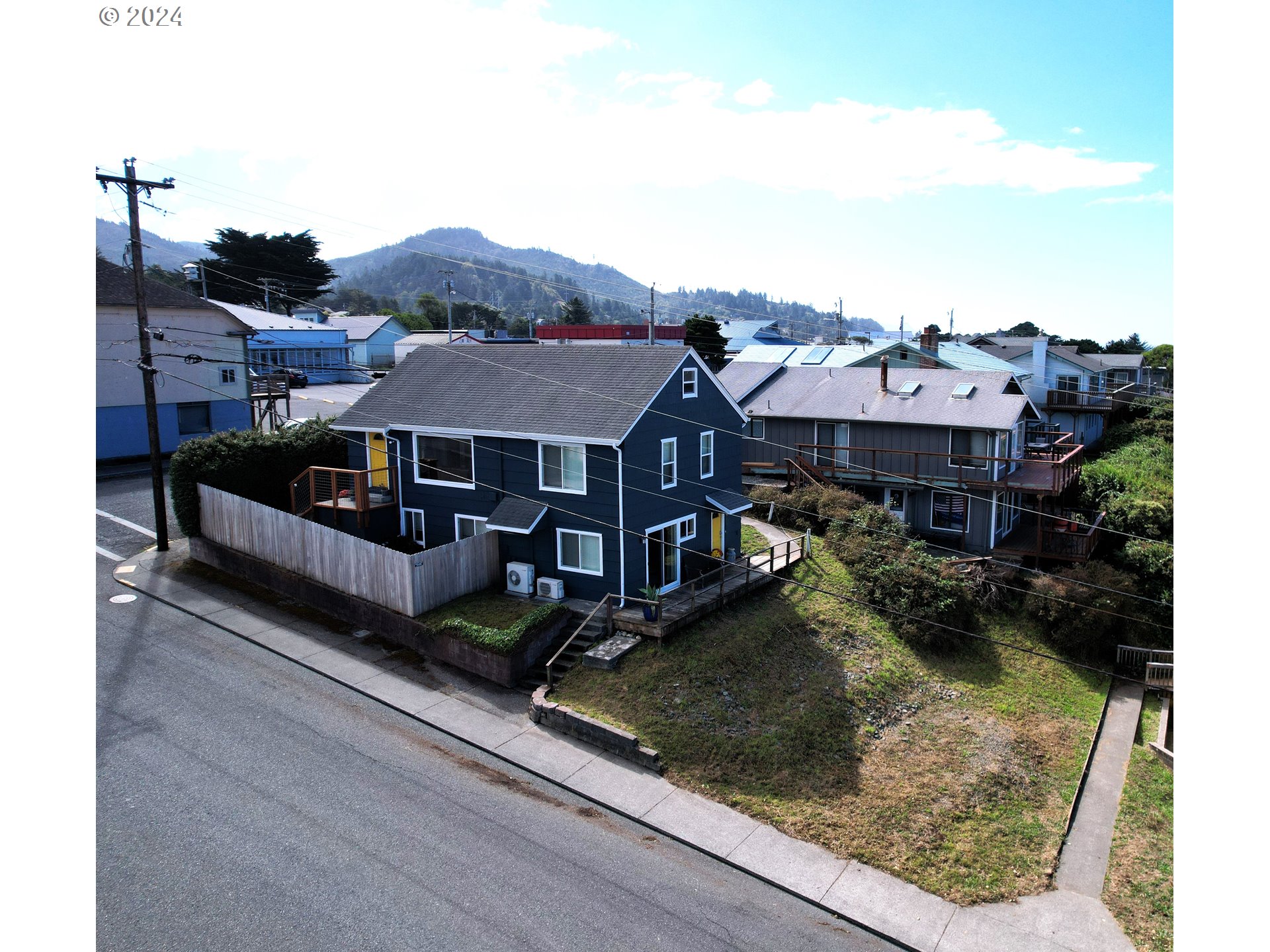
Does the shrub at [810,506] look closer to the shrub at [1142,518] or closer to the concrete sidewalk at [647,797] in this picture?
the shrub at [1142,518]

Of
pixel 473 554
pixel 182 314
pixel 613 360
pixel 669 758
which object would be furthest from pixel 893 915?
pixel 182 314

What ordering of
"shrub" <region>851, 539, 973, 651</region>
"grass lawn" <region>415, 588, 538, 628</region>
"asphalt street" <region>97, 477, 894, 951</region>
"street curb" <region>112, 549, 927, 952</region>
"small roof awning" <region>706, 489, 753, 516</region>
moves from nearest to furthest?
1. "asphalt street" <region>97, 477, 894, 951</region>
2. "street curb" <region>112, 549, 927, 952</region>
3. "grass lawn" <region>415, 588, 538, 628</region>
4. "shrub" <region>851, 539, 973, 651</region>
5. "small roof awning" <region>706, 489, 753, 516</region>

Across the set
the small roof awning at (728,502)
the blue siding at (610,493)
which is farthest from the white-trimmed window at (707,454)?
the small roof awning at (728,502)

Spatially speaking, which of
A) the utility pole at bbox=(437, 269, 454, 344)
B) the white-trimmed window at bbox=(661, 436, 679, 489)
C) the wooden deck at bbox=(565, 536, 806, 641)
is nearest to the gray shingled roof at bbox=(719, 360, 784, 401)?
the wooden deck at bbox=(565, 536, 806, 641)

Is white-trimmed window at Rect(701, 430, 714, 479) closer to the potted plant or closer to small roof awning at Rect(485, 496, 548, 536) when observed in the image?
the potted plant

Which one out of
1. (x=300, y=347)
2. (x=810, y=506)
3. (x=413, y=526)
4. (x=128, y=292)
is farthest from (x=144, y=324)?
(x=300, y=347)

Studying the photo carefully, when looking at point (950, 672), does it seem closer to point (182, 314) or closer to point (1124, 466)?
point (1124, 466)

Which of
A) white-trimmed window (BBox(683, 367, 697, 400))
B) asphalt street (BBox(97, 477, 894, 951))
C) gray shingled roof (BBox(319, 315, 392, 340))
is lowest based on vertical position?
asphalt street (BBox(97, 477, 894, 951))
